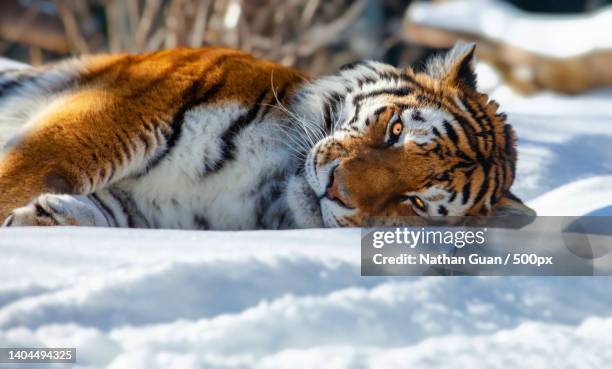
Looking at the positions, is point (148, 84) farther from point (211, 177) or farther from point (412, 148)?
point (412, 148)

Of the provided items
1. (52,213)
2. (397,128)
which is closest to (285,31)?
(397,128)

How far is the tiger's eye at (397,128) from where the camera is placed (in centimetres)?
207

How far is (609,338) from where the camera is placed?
4.83 ft

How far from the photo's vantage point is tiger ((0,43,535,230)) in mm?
1998

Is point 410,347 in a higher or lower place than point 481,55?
lower

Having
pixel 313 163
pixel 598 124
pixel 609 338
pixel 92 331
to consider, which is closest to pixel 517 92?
pixel 598 124

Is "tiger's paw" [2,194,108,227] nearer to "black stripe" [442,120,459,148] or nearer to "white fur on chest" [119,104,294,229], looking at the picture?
"white fur on chest" [119,104,294,229]

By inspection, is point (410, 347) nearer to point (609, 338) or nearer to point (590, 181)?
point (609, 338)

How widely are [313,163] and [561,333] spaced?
813 mm

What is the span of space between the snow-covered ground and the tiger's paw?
157mm

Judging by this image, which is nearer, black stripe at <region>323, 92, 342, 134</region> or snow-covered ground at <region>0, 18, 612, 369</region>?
snow-covered ground at <region>0, 18, 612, 369</region>

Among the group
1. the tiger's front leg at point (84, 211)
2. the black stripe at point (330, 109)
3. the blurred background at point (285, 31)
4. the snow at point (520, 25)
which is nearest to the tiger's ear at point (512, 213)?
the black stripe at point (330, 109)

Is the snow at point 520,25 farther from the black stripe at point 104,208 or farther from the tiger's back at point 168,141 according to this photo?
the black stripe at point 104,208

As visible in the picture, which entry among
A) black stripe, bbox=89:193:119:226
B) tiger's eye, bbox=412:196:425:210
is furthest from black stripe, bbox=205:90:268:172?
tiger's eye, bbox=412:196:425:210
